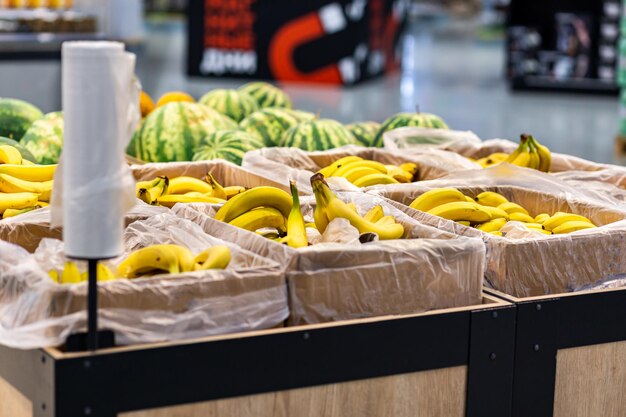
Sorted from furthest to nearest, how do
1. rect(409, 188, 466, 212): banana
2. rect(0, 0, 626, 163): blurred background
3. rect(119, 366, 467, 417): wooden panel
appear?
rect(0, 0, 626, 163): blurred background → rect(409, 188, 466, 212): banana → rect(119, 366, 467, 417): wooden panel

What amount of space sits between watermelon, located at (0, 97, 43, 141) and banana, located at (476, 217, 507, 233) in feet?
6.80

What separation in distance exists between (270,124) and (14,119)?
1.00m

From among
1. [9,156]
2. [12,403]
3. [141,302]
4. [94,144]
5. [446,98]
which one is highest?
[94,144]

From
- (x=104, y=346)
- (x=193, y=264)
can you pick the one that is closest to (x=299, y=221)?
(x=193, y=264)

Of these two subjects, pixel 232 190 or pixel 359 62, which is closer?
pixel 232 190

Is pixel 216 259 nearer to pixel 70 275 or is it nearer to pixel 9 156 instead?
pixel 70 275

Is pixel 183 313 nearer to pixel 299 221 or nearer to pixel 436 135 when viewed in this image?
pixel 299 221

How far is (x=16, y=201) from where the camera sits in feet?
8.99

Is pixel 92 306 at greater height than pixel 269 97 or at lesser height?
lesser

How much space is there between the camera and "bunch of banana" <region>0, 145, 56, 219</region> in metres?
2.74

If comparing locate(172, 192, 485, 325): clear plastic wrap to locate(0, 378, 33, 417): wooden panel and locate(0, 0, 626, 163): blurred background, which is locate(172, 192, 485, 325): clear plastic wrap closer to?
locate(0, 378, 33, 417): wooden panel

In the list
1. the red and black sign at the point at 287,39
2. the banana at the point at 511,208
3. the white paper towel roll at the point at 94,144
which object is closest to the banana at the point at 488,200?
the banana at the point at 511,208

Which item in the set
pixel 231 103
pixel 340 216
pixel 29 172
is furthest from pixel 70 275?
pixel 231 103

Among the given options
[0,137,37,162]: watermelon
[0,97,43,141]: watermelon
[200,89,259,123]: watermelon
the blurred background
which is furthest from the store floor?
[0,137,37,162]: watermelon
